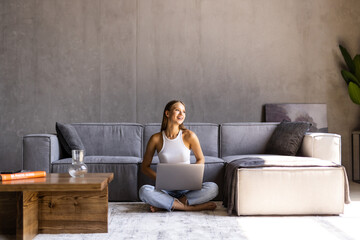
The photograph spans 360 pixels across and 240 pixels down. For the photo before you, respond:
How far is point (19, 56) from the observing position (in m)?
4.91

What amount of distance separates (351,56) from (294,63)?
0.77 m

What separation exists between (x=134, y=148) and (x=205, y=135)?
2.55ft

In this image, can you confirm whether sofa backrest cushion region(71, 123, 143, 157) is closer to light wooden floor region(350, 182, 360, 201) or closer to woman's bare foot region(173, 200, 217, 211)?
woman's bare foot region(173, 200, 217, 211)

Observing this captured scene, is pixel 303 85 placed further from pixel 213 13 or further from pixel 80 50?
pixel 80 50

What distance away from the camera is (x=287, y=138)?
12.8 feet

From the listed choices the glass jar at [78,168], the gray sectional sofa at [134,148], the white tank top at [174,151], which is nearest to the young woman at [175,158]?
the white tank top at [174,151]

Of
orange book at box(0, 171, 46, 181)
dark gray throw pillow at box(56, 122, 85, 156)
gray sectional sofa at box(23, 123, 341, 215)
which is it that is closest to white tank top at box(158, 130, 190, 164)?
gray sectional sofa at box(23, 123, 341, 215)

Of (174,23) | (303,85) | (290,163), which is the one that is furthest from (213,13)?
(290,163)

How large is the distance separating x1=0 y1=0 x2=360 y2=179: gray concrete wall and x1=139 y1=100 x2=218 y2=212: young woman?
1.78 meters

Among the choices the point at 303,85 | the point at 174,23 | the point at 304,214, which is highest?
the point at 174,23

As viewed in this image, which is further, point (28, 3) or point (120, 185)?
point (28, 3)

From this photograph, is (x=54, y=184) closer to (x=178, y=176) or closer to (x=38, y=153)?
(x=178, y=176)

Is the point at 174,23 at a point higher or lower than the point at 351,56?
higher

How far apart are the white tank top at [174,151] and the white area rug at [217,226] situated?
409 mm
